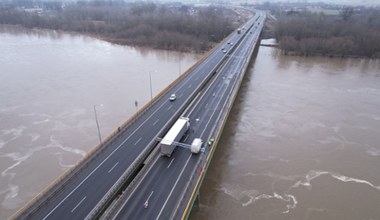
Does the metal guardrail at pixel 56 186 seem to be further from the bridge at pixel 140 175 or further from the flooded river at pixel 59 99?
the flooded river at pixel 59 99

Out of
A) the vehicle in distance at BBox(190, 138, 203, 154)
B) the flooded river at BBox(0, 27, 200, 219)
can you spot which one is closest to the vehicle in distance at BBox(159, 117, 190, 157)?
the vehicle in distance at BBox(190, 138, 203, 154)

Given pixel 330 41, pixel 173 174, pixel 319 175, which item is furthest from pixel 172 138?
pixel 330 41

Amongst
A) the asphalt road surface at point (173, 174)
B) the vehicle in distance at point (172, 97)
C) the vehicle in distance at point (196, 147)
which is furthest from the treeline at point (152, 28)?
the vehicle in distance at point (196, 147)

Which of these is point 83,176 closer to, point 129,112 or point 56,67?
point 129,112

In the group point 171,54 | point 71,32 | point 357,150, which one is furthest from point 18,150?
point 71,32

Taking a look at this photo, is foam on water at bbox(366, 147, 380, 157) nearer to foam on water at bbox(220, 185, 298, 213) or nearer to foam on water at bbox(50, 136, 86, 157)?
foam on water at bbox(220, 185, 298, 213)

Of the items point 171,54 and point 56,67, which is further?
point 171,54
